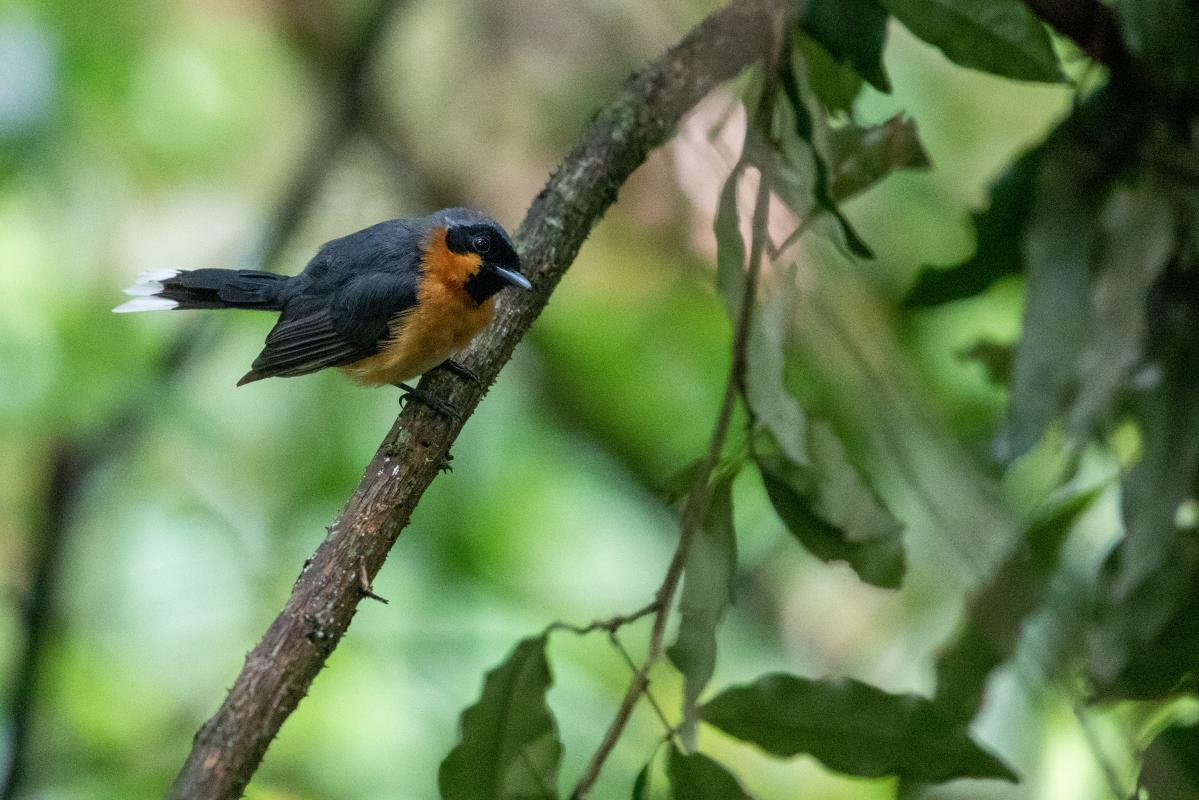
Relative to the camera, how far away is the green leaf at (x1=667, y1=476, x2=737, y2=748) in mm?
1984

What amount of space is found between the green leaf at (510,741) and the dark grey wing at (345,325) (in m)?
1.25

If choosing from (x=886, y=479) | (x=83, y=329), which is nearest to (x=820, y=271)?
(x=886, y=479)

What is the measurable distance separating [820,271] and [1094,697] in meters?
1.10

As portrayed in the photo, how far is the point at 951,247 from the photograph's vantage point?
443 cm

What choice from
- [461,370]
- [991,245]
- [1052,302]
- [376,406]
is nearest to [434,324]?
[461,370]

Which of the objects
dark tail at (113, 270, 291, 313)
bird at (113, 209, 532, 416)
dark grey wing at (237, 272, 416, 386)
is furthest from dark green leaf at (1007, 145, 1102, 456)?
dark tail at (113, 270, 291, 313)

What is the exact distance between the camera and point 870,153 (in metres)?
2.36

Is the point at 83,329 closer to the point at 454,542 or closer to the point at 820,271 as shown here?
the point at 454,542

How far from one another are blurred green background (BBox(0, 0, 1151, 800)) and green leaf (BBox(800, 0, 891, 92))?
1305 millimetres

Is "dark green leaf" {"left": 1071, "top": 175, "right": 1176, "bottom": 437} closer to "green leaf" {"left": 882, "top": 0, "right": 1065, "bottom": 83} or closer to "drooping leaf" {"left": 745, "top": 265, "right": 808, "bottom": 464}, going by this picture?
"green leaf" {"left": 882, "top": 0, "right": 1065, "bottom": 83}

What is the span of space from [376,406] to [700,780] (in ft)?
9.86

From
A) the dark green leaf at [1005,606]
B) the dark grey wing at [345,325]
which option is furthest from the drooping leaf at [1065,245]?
the dark grey wing at [345,325]

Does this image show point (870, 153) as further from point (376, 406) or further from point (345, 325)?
point (376, 406)

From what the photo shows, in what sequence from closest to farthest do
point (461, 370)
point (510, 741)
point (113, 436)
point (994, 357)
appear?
1. point (510, 741)
2. point (461, 370)
3. point (994, 357)
4. point (113, 436)
